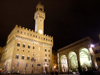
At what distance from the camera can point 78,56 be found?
144 ft

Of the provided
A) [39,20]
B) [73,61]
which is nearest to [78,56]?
[73,61]

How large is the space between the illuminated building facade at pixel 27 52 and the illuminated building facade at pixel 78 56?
30.5 feet

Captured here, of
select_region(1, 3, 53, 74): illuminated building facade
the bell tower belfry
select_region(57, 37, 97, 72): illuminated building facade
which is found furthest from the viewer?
the bell tower belfry

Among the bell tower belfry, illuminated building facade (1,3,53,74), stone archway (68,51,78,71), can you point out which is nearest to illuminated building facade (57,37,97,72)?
stone archway (68,51,78,71)

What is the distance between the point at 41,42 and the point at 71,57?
62.3 ft

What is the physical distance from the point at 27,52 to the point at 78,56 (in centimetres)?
2335

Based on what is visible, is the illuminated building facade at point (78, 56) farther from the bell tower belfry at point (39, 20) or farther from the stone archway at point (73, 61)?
the bell tower belfry at point (39, 20)

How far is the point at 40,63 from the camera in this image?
49062mm

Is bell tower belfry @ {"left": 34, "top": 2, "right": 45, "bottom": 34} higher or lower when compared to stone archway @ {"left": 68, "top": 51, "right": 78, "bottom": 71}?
higher

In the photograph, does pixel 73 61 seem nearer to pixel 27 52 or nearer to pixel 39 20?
pixel 27 52

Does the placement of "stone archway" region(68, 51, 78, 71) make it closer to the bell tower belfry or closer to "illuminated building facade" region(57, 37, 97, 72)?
"illuminated building facade" region(57, 37, 97, 72)

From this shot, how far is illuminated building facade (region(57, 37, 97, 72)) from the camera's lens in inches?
1565

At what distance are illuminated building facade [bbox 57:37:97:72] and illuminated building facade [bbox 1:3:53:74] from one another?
9298 mm

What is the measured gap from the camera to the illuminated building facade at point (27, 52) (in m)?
42.4
